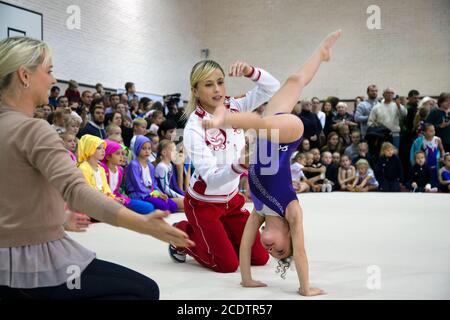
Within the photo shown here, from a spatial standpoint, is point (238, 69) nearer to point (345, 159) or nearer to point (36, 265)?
point (36, 265)

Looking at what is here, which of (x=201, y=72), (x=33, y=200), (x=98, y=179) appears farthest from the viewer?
(x=98, y=179)

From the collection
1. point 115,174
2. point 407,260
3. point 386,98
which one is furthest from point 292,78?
point 386,98

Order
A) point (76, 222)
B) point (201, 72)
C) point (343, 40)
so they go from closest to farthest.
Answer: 1. point (76, 222)
2. point (201, 72)
3. point (343, 40)

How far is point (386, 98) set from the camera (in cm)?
925

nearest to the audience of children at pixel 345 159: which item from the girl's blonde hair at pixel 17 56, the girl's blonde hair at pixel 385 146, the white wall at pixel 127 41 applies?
the girl's blonde hair at pixel 385 146

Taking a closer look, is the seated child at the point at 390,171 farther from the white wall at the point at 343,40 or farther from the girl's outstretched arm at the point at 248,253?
the girl's outstretched arm at the point at 248,253

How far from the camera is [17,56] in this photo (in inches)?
57.6

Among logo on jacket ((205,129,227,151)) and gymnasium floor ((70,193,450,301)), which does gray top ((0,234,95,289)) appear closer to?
gymnasium floor ((70,193,450,301))

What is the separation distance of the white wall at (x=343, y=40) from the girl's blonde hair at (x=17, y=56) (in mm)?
11865

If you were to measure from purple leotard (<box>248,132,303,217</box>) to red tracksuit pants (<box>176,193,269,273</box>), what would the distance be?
1.56 ft

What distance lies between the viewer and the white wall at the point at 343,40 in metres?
12.1

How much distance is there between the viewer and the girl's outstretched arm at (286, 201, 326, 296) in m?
2.43

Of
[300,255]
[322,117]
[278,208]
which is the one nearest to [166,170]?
[278,208]

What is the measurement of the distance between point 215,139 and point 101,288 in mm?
1745
